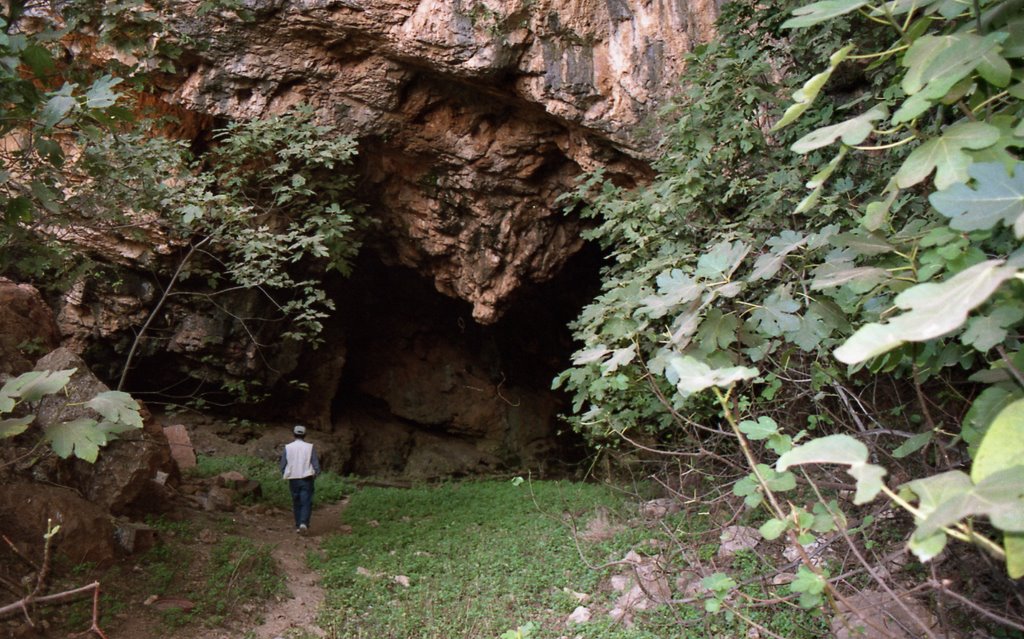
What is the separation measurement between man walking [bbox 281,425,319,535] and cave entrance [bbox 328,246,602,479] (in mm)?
4366

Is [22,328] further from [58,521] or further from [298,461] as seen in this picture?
[298,461]

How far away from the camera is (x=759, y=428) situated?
143 cm

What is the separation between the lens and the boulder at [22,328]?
4578mm

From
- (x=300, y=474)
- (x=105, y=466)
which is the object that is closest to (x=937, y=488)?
(x=105, y=466)

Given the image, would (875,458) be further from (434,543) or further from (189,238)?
(189,238)

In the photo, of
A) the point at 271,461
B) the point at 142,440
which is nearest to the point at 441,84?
the point at 142,440

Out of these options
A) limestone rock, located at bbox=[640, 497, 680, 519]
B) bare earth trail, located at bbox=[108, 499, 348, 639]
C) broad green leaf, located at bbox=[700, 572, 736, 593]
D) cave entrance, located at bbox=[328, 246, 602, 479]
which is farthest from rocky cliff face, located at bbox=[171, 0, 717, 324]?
broad green leaf, located at bbox=[700, 572, 736, 593]

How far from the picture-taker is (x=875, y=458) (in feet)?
8.96

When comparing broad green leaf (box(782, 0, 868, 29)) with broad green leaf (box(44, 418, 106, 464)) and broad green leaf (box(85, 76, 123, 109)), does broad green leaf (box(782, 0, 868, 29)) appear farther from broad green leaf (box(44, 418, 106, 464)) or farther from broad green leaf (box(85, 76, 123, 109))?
broad green leaf (box(85, 76, 123, 109))

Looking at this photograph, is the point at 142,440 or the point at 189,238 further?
the point at 189,238

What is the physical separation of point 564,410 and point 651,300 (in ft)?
36.4

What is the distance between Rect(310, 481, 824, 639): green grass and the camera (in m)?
3.84

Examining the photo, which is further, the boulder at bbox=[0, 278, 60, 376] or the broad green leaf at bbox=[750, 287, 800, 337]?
the boulder at bbox=[0, 278, 60, 376]

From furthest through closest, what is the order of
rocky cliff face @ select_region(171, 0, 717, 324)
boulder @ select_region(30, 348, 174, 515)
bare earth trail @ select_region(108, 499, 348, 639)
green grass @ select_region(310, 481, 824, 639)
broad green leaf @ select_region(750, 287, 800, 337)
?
rocky cliff face @ select_region(171, 0, 717, 324) → boulder @ select_region(30, 348, 174, 515) → bare earth trail @ select_region(108, 499, 348, 639) → green grass @ select_region(310, 481, 824, 639) → broad green leaf @ select_region(750, 287, 800, 337)
